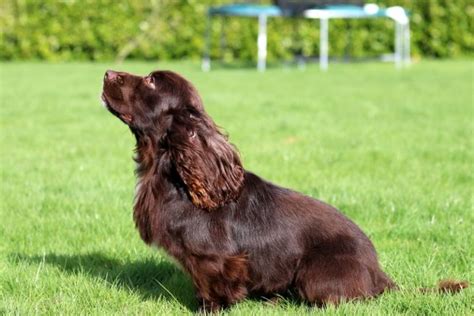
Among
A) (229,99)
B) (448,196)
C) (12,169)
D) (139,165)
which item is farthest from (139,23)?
(139,165)

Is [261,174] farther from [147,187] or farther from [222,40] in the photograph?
[222,40]

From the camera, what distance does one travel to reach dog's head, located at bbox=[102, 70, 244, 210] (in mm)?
3553

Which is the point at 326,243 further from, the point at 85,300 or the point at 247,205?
the point at 85,300

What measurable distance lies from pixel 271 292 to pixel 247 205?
0.43 m

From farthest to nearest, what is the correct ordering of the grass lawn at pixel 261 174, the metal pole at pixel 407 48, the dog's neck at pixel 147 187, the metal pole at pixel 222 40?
the metal pole at pixel 407 48 < the metal pole at pixel 222 40 < the grass lawn at pixel 261 174 < the dog's neck at pixel 147 187

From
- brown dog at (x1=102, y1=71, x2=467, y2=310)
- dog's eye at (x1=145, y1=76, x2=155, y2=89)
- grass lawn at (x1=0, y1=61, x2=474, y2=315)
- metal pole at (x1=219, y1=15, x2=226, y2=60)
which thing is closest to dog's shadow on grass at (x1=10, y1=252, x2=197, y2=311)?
grass lawn at (x1=0, y1=61, x2=474, y2=315)

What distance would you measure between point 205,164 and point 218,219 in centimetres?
28

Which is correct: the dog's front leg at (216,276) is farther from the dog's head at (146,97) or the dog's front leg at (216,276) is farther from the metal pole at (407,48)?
the metal pole at (407,48)

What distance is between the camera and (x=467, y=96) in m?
12.5

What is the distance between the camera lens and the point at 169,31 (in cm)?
2130

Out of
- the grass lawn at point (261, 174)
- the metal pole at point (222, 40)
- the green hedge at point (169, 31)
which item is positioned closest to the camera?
the grass lawn at point (261, 174)

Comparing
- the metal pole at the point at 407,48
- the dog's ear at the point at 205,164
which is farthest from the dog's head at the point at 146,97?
the metal pole at the point at 407,48

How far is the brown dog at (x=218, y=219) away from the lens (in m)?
3.59

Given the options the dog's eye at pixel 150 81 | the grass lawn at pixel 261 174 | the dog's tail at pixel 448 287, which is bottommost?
the grass lawn at pixel 261 174
